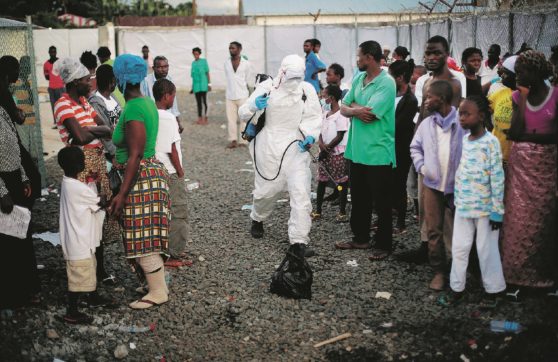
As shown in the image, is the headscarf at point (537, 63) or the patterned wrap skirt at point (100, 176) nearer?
the headscarf at point (537, 63)

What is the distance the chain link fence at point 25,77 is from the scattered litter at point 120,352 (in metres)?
5.49

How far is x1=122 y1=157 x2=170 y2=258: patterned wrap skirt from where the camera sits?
4793mm

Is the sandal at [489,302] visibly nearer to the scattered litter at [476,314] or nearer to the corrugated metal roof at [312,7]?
the scattered litter at [476,314]

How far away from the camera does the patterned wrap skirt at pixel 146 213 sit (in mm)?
4793

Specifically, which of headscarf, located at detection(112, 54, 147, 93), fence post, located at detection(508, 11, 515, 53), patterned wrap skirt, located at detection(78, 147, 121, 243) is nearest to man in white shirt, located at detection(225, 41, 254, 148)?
fence post, located at detection(508, 11, 515, 53)

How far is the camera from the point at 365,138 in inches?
241

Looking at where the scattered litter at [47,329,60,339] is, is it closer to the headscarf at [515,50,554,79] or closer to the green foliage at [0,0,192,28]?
the headscarf at [515,50,554,79]

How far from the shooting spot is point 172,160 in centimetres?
597

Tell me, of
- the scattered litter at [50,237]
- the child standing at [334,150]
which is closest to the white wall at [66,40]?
the scattered litter at [50,237]

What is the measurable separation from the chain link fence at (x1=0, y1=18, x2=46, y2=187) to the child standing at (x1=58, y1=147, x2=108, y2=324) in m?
4.69

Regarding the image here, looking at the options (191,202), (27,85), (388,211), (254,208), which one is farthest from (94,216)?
(27,85)

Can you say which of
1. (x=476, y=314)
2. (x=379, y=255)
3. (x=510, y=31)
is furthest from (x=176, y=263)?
(x=510, y=31)

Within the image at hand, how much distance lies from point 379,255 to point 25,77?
5.86 m

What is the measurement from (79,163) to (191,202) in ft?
13.3
